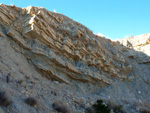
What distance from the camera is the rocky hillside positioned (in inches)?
268

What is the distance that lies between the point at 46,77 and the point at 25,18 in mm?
3858

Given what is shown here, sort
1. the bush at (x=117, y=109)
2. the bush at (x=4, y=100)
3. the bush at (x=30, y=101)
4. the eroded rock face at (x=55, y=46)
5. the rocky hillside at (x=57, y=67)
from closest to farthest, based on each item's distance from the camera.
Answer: the bush at (x=4, y=100)
the bush at (x=30, y=101)
the rocky hillside at (x=57, y=67)
the bush at (x=117, y=109)
the eroded rock face at (x=55, y=46)

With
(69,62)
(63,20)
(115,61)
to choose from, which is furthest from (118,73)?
(63,20)

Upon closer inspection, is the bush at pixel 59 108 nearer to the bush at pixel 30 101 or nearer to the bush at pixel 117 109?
the bush at pixel 30 101

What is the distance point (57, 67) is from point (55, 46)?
135cm

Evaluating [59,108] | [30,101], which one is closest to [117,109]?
[59,108]

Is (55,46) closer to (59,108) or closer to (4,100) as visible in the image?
(59,108)

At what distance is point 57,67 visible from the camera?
32.9 ft

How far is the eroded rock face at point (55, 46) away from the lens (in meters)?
9.29

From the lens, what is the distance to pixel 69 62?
10.9 metres

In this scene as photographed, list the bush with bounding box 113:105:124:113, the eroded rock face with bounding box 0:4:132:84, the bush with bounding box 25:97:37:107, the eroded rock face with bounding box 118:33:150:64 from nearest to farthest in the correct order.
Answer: the bush with bounding box 25:97:37:107 < the bush with bounding box 113:105:124:113 < the eroded rock face with bounding box 0:4:132:84 < the eroded rock face with bounding box 118:33:150:64

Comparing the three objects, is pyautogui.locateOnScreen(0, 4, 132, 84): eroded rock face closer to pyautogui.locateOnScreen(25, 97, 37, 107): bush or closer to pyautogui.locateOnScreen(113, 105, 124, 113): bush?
pyautogui.locateOnScreen(113, 105, 124, 113): bush

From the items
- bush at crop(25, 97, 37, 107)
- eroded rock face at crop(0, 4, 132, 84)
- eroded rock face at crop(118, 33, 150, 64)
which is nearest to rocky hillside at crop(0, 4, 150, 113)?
eroded rock face at crop(0, 4, 132, 84)

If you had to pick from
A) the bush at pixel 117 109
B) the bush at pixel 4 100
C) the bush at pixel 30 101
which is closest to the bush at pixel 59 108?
the bush at pixel 30 101
